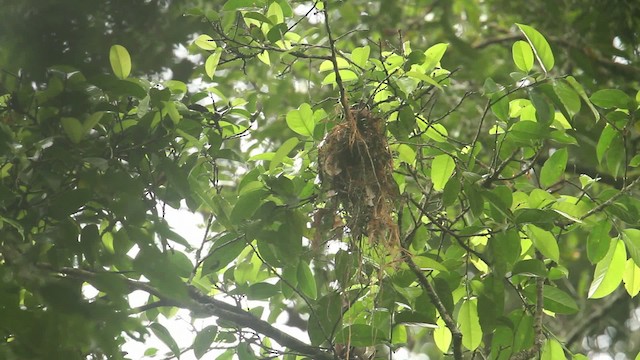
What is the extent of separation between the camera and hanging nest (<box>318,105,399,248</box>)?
116 centimetres

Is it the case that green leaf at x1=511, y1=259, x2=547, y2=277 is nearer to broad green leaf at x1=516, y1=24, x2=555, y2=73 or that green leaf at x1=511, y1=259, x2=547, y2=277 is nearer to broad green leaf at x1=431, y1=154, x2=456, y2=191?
broad green leaf at x1=431, y1=154, x2=456, y2=191

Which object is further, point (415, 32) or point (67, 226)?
point (415, 32)

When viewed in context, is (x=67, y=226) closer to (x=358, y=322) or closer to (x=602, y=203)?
(x=358, y=322)

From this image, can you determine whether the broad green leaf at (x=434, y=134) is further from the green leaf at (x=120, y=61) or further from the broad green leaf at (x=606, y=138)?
the green leaf at (x=120, y=61)

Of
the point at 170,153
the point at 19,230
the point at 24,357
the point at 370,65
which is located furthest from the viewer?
the point at 370,65

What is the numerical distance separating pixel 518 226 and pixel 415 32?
187 centimetres

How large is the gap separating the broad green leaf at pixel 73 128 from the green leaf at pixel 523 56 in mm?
732

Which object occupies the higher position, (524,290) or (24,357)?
(24,357)

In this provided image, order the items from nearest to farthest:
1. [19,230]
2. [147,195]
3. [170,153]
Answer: [19,230], [147,195], [170,153]

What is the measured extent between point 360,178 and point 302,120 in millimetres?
125

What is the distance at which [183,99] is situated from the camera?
1.20 metres

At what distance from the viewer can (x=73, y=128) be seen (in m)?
0.78

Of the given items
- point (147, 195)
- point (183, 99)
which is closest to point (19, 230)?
point (147, 195)

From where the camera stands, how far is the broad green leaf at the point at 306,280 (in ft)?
3.97
